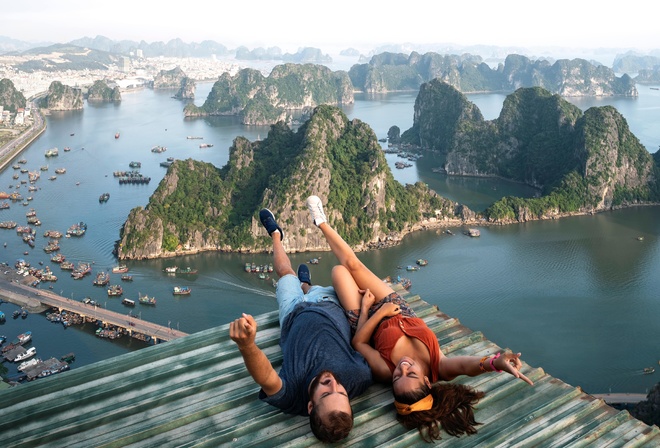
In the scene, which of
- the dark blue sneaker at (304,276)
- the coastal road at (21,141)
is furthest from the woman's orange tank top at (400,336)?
the coastal road at (21,141)

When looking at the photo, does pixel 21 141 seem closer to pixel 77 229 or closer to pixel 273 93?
pixel 77 229

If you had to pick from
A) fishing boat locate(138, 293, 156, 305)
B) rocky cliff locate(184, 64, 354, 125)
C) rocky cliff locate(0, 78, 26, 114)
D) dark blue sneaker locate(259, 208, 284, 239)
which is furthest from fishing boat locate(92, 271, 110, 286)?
rocky cliff locate(0, 78, 26, 114)

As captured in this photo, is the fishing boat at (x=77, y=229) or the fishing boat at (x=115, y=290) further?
the fishing boat at (x=77, y=229)

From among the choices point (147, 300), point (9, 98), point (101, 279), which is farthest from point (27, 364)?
point (9, 98)

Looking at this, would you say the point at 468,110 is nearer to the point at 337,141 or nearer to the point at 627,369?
the point at 337,141

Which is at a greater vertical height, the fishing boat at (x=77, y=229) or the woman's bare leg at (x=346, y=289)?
the woman's bare leg at (x=346, y=289)

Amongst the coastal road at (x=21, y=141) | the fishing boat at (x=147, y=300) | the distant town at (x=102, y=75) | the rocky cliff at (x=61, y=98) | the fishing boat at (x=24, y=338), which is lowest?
the fishing boat at (x=24, y=338)

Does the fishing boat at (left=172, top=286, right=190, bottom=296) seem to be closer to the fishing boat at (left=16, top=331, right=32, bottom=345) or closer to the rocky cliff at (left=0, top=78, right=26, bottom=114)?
the fishing boat at (left=16, top=331, right=32, bottom=345)

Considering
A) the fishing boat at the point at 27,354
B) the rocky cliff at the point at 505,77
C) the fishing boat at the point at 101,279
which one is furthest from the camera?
the rocky cliff at the point at 505,77

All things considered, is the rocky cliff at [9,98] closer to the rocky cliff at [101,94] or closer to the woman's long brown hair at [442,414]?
the rocky cliff at [101,94]
